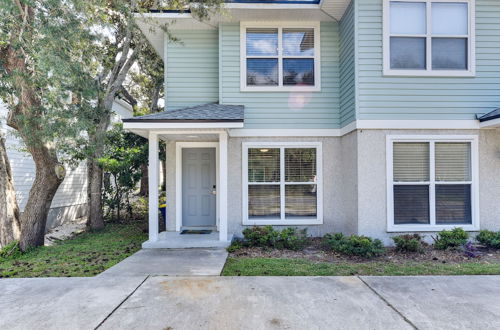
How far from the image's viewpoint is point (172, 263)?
5590mm

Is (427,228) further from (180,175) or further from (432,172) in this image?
(180,175)

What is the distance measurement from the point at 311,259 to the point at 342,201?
7.11 feet

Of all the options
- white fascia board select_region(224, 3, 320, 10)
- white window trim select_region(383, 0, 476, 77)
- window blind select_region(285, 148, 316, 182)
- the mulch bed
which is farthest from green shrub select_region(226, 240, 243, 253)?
white fascia board select_region(224, 3, 320, 10)

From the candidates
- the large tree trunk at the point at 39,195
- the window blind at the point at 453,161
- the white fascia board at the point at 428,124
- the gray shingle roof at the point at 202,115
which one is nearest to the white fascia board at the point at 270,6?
the gray shingle roof at the point at 202,115

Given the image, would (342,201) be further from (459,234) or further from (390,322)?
(390,322)

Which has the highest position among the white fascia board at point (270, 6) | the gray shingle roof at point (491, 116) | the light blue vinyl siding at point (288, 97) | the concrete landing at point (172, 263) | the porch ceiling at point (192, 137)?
the white fascia board at point (270, 6)

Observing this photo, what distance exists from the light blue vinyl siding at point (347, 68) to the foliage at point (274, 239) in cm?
290

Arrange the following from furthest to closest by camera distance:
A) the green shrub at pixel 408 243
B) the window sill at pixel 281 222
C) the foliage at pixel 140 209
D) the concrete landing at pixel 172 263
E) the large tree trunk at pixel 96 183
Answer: the foliage at pixel 140 209
the large tree trunk at pixel 96 183
the window sill at pixel 281 222
the green shrub at pixel 408 243
the concrete landing at pixel 172 263

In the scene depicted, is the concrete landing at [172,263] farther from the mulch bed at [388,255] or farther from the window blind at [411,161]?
the window blind at [411,161]

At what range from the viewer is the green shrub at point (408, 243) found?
5.92 m

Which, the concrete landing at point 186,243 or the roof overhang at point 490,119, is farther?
the concrete landing at point 186,243

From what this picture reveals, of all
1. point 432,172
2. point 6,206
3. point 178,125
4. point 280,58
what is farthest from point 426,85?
point 6,206

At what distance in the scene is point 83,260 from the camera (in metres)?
5.98

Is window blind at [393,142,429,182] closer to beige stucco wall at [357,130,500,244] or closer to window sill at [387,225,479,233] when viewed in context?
beige stucco wall at [357,130,500,244]
